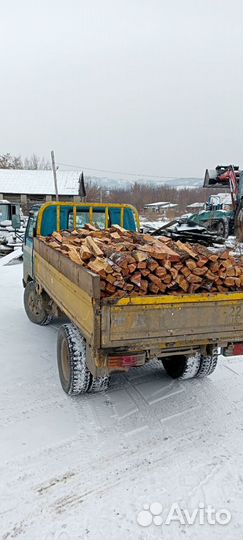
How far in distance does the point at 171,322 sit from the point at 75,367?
A: 1109mm

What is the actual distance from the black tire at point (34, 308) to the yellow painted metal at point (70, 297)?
1.09 meters

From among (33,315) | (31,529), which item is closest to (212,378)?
(31,529)

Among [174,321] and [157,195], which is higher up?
[157,195]

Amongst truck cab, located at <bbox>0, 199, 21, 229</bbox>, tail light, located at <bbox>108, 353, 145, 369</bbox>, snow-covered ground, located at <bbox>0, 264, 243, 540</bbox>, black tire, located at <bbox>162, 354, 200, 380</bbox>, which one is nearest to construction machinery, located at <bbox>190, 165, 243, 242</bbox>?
truck cab, located at <bbox>0, 199, 21, 229</bbox>

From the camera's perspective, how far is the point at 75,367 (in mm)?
3617

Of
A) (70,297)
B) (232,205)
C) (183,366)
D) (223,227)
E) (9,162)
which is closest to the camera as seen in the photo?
(70,297)

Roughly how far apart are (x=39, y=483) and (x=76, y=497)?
0.31 meters

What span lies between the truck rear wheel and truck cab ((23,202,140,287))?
2420 millimetres

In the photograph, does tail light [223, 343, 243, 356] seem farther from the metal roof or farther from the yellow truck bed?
the metal roof

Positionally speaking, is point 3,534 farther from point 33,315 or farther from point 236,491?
point 33,315

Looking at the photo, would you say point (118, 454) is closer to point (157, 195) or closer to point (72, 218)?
point (72, 218)

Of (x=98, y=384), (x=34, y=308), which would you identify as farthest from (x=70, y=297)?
(x=34, y=308)

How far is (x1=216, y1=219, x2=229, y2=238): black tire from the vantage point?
1902 centimetres

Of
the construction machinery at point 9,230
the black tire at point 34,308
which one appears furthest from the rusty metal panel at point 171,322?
the construction machinery at point 9,230
